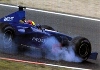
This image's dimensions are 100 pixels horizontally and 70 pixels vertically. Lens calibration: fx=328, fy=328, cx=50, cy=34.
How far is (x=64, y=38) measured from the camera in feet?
36.5

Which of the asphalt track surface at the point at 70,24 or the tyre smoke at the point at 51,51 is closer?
the tyre smoke at the point at 51,51

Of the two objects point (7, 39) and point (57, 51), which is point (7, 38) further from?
point (57, 51)

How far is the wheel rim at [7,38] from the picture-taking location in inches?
442

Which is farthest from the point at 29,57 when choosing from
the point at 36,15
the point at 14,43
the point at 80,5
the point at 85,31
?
the point at 80,5

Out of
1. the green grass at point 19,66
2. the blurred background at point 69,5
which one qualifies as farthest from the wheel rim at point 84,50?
the blurred background at point 69,5

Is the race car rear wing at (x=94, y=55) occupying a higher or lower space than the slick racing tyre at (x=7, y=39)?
lower

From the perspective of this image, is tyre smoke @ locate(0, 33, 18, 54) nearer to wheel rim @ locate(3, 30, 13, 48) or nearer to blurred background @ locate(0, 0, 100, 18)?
wheel rim @ locate(3, 30, 13, 48)

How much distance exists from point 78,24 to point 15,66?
290 inches

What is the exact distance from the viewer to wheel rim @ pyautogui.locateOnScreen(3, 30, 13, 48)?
1123cm

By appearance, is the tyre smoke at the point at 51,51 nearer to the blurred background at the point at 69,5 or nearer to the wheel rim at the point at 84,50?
the wheel rim at the point at 84,50

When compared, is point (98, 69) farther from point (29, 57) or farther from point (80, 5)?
point (80, 5)

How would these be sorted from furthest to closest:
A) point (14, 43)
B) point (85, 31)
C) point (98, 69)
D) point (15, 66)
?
point (85, 31), point (14, 43), point (98, 69), point (15, 66)

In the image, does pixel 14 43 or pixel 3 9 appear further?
pixel 3 9

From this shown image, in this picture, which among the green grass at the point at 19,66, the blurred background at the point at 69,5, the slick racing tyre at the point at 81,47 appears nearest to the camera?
the green grass at the point at 19,66
